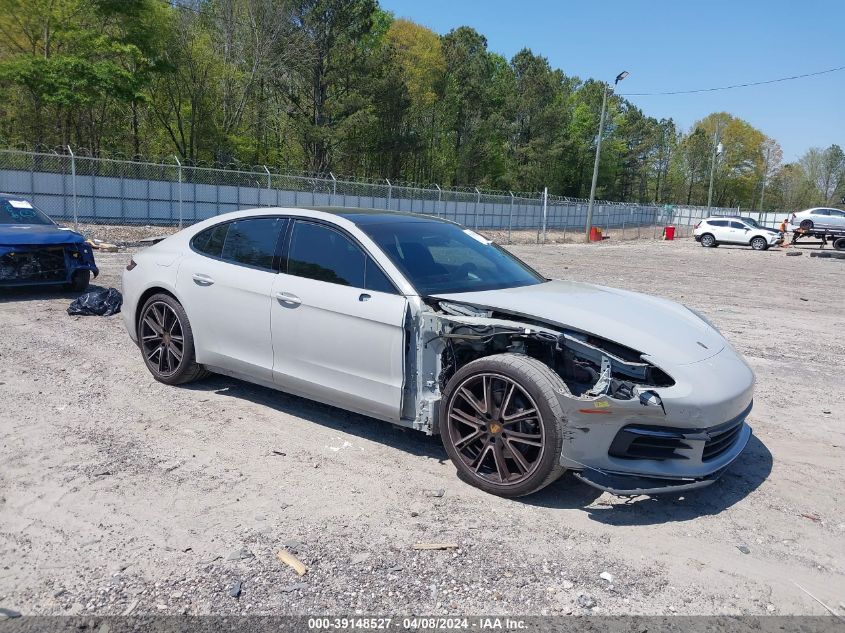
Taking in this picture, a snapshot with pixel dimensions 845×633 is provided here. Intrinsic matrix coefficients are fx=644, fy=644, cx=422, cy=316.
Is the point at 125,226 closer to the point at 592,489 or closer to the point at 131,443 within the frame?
the point at 131,443

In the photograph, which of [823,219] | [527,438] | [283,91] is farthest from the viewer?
[283,91]

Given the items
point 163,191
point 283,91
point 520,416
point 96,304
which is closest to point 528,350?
point 520,416

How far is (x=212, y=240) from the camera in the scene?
17.4 feet

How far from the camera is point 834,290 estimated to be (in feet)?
52.3

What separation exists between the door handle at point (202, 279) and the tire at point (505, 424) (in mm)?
2287

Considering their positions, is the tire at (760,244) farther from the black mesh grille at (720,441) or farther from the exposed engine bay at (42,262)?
the black mesh grille at (720,441)

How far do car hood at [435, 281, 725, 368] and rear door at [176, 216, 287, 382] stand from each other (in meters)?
1.49

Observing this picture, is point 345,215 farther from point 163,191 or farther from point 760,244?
point 760,244

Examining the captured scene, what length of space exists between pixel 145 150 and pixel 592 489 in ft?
141

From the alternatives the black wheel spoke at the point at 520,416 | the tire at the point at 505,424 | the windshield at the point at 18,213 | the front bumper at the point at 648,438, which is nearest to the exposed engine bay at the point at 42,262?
the windshield at the point at 18,213

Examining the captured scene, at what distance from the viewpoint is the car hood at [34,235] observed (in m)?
8.53

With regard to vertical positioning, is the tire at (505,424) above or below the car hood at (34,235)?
below

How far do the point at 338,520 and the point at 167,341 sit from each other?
9.10 feet

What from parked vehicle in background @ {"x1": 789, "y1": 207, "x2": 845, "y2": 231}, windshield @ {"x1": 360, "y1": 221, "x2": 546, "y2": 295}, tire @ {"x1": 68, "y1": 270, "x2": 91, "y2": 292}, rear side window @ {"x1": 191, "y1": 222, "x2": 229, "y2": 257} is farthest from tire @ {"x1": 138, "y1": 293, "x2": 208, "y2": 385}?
parked vehicle in background @ {"x1": 789, "y1": 207, "x2": 845, "y2": 231}
